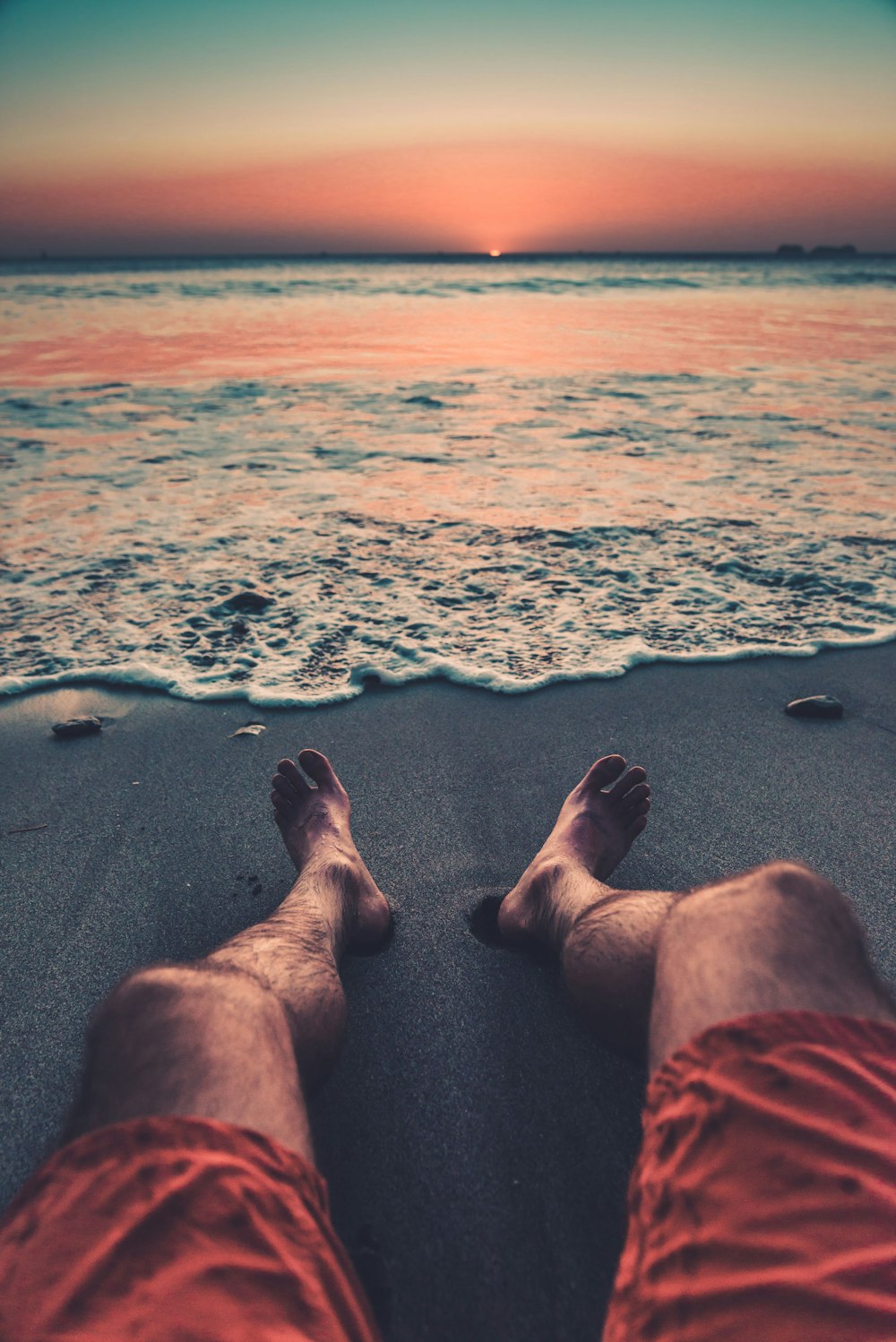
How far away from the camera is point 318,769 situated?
75.7 inches

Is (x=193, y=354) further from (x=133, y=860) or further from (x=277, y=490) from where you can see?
(x=133, y=860)

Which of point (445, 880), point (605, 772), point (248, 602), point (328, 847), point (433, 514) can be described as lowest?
point (445, 880)

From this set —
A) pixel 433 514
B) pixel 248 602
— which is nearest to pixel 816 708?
pixel 248 602

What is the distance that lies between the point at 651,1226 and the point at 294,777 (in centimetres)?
132

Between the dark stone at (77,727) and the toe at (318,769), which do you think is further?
the dark stone at (77,727)

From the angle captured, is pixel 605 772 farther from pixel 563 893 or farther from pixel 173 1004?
pixel 173 1004

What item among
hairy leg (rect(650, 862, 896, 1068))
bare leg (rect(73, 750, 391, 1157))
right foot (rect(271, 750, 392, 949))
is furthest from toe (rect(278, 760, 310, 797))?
hairy leg (rect(650, 862, 896, 1068))

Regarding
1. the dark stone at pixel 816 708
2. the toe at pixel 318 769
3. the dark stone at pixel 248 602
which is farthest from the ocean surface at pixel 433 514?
the toe at pixel 318 769

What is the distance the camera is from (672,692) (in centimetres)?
251

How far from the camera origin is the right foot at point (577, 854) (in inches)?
58.5

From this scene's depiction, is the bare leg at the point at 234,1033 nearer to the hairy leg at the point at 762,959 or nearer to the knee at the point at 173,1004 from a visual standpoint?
the knee at the point at 173,1004

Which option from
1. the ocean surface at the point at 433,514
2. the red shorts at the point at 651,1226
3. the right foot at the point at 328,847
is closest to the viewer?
the red shorts at the point at 651,1226

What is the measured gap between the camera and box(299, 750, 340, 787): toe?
1.92 metres

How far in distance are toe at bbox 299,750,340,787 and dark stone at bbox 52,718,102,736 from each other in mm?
863
